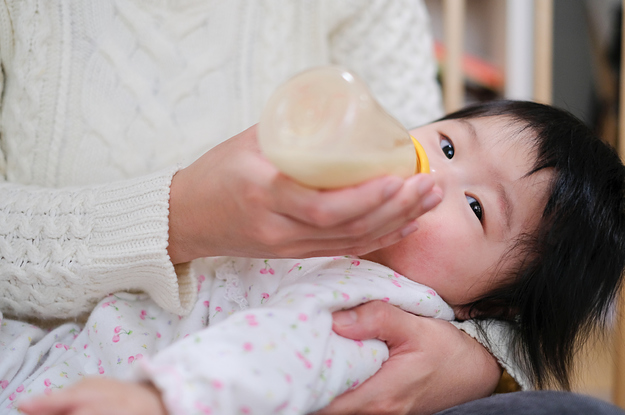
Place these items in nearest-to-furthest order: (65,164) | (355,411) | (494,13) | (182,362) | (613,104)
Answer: (182,362), (355,411), (65,164), (613,104), (494,13)

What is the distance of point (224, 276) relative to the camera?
818mm

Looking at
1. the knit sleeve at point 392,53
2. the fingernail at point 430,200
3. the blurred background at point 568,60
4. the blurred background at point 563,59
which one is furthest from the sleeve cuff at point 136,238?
the blurred background at point 568,60

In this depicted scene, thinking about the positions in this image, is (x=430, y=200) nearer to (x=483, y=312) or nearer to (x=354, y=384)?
(x=354, y=384)

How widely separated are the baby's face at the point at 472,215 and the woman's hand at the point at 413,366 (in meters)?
0.08

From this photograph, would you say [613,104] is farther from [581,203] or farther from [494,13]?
[581,203]

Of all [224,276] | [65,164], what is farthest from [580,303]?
[65,164]

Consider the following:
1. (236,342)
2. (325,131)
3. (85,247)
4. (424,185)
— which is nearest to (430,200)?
(424,185)

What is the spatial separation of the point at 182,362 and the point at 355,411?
0.27 meters

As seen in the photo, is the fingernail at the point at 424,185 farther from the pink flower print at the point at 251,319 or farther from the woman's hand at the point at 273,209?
the pink flower print at the point at 251,319

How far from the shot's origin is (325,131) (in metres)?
0.46

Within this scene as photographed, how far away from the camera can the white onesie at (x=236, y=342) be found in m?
0.46

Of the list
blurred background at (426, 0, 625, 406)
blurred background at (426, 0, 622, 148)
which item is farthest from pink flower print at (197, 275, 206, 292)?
blurred background at (426, 0, 622, 148)

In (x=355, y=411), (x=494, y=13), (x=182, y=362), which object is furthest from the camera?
(x=494, y=13)

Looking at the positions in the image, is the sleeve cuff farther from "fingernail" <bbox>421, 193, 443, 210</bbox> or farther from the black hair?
the black hair
